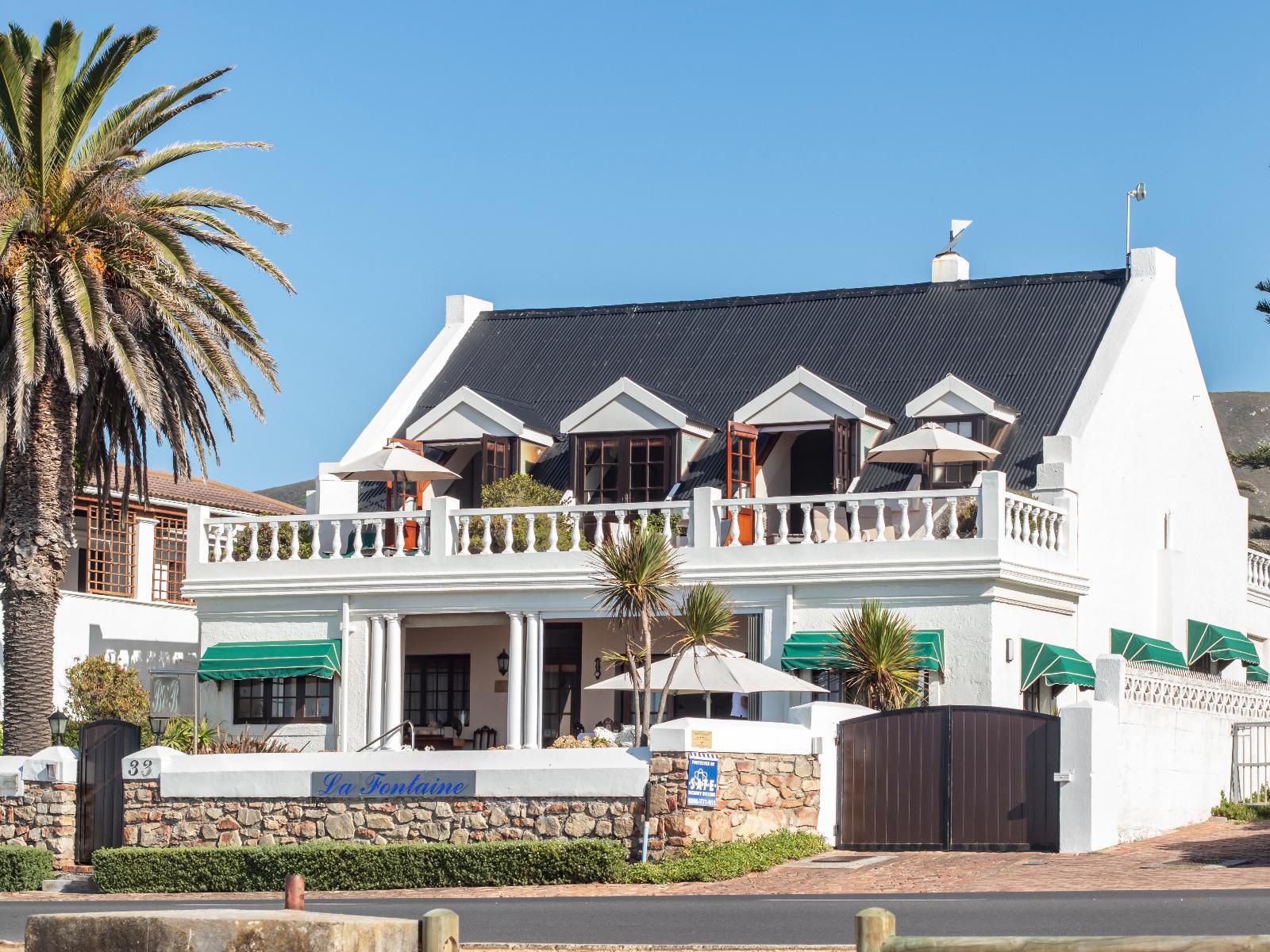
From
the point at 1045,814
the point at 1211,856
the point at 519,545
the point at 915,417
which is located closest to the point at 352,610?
the point at 519,545

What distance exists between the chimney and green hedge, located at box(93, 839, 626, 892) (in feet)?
62.3

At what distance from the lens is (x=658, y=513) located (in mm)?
34344

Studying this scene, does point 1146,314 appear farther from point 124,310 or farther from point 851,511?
point 124,310

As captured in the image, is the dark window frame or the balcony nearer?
the balcony

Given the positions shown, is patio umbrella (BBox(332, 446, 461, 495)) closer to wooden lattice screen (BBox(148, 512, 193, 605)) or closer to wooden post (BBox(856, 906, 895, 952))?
wooden lattice screen (BBox(148, 512, 193, 605))

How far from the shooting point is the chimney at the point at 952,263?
136 ft

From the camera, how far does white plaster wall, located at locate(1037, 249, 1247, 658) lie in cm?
3484

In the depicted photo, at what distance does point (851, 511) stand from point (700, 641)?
3.81 m

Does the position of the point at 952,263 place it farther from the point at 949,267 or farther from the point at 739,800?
the point at 739,800

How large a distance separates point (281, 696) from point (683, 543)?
813cm

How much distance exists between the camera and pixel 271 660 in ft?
117

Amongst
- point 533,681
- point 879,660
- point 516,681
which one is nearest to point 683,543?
point 533,681

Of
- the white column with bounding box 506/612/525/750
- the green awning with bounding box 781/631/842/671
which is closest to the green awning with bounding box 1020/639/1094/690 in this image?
the green awning with bounding box 781/631/842/671

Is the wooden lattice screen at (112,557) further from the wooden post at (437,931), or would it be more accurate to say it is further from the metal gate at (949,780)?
the wooden post at (437,931)
